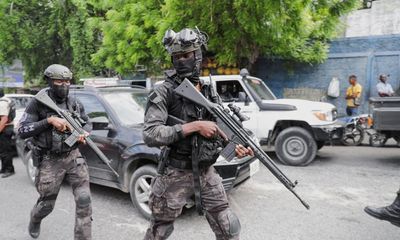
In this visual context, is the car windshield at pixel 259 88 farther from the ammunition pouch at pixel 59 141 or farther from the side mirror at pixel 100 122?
the ammunition pouch at pixel 59 141

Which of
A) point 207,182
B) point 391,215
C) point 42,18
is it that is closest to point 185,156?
point 207,182

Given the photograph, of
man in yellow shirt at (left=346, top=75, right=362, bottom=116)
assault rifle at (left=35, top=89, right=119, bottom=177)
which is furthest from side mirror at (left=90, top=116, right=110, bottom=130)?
man in yellow shirt at (left=346, top=75, right=362, bottom=116)

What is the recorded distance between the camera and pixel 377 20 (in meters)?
12.9

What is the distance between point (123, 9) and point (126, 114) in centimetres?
593

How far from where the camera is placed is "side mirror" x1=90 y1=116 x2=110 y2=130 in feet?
14.8

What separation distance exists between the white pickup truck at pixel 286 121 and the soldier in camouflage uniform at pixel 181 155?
4060 mm

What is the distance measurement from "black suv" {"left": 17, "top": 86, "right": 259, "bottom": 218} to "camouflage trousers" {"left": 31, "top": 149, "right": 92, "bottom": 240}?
A: 82 centimetres

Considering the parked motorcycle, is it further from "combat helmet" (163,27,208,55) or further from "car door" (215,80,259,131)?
"combat helmet" (163,27,208,55)

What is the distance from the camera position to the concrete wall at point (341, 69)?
10.1 meters

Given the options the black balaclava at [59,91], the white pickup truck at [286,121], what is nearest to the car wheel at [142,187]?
the black balaclava at [59,91]

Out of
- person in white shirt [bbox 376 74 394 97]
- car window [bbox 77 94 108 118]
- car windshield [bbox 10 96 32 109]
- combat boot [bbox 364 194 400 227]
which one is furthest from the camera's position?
person in white shirt [bbox 376 74 394 97]

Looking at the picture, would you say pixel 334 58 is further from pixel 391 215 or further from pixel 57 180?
pixel 57 180

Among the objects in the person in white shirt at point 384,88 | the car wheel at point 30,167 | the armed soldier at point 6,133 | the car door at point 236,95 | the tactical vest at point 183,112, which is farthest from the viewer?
the person in white shirt at point 384,88

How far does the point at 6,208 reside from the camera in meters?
4.67
